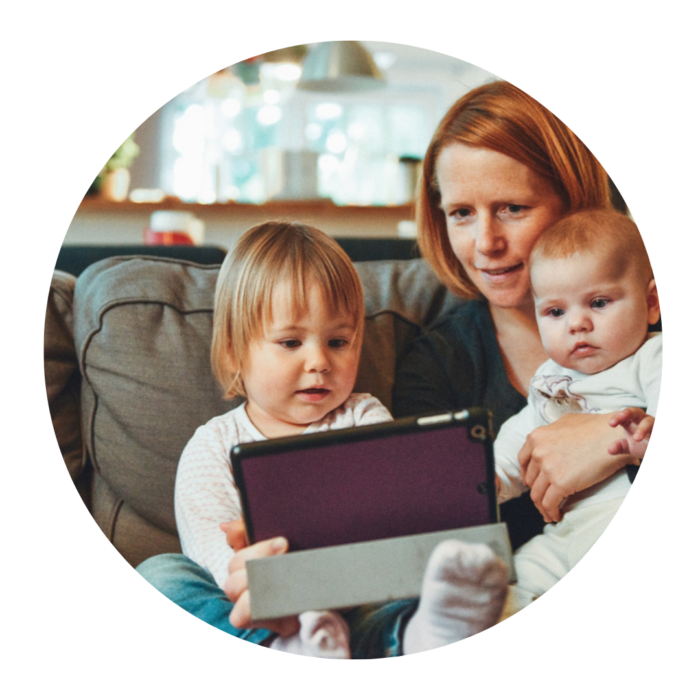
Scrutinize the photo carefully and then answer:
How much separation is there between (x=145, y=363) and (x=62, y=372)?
15cm

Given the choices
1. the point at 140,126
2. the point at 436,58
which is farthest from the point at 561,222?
the point at 140,126

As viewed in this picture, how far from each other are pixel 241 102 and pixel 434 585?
80 cm

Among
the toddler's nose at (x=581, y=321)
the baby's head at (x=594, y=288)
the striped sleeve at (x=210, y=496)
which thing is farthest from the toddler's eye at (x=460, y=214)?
the striped sleeve at (x=210, y=496)

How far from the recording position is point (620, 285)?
1142 mm

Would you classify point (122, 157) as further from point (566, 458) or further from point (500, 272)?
point (566, 458)

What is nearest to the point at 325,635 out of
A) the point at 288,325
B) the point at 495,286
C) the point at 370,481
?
the point at 370,481

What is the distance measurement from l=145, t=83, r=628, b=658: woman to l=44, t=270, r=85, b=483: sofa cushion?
1.04 feet

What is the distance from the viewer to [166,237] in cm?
125

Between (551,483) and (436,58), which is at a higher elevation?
(436,58)

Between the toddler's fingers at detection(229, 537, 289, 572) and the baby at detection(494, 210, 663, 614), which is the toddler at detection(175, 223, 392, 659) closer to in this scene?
the toddler's fingers at detection(229, 537, 289, 572)

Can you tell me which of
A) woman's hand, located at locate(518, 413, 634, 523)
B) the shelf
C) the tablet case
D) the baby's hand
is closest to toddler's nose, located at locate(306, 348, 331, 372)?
the tablet case

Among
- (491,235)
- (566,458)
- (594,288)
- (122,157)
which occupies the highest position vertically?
(122,157)

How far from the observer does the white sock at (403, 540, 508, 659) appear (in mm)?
1140

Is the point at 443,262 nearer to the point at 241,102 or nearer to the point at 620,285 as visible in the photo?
the point at 620,285
